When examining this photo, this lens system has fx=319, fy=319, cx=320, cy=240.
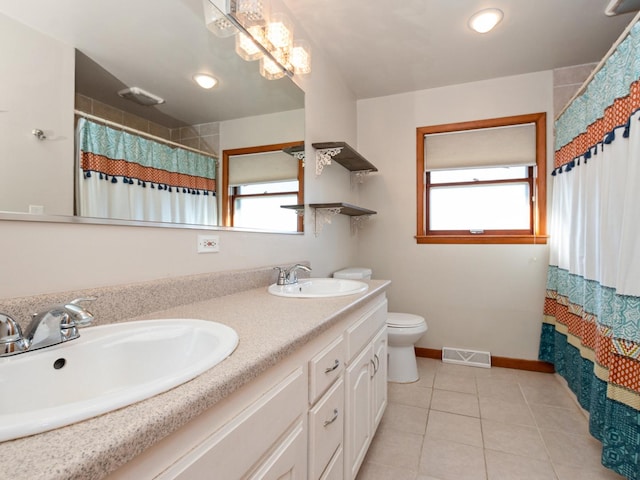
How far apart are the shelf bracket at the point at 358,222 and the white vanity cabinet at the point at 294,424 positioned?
1522 millimetres

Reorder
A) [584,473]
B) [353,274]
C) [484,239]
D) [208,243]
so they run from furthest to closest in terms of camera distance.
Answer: [484,239] → [353,274] → [584,473] → [208,243]

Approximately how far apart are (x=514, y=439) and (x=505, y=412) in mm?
280

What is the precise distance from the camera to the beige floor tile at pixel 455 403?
199 centimetres

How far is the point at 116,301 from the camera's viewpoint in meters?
0.88

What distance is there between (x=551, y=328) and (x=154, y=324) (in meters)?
2.79

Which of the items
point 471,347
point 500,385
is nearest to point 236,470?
point 500,385

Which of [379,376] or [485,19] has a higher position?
[485,19]

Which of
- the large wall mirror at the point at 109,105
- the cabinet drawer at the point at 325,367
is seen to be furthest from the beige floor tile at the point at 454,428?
the large wall mirror at the point at 109,105

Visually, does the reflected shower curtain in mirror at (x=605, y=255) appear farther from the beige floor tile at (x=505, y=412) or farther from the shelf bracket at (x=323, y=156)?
the shelf bracket at (x=323, y=156)

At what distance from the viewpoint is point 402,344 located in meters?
2.38

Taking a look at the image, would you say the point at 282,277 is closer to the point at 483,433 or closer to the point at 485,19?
the point at 483,433

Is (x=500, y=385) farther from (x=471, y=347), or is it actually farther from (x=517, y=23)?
(x=517, y=23)

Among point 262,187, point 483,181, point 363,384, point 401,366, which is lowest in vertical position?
point 401,366

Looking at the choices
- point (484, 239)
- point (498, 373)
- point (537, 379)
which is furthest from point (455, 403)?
point (484, 239)
